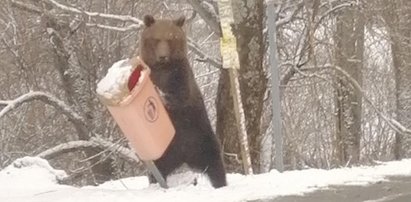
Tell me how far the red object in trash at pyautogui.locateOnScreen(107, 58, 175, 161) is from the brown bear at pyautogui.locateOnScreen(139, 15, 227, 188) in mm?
182

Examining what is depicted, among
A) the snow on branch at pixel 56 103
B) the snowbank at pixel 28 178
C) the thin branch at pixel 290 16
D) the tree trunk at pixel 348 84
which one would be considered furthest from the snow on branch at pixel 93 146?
the snowbank at pixel 28 178

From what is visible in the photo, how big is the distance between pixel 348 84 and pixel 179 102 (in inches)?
411

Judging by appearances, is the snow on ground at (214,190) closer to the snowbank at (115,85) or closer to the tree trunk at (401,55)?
Answer: the snowbank at (115,85)

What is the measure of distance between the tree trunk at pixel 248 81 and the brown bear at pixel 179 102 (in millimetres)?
5597

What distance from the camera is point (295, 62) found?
15688 millimetres

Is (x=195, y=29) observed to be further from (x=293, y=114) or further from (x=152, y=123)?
(x=152, y=123)

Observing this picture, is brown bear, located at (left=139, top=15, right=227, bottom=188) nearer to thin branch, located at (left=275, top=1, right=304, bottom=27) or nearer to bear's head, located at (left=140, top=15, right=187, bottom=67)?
bear's head, located at (left=140, top=15, right=187, bottom=67)

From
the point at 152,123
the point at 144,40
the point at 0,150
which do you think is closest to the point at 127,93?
the point at 152,123

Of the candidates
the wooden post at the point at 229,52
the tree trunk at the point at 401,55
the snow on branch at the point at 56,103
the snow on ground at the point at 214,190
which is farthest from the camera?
the tree trunk at the point at 401,55

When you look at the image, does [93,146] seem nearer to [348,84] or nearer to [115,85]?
[348,84]

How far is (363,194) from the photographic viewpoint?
6.17 meters

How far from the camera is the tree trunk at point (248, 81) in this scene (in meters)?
13.2

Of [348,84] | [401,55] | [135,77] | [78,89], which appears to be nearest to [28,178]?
[135,77]

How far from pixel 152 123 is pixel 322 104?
1495 centimetres
